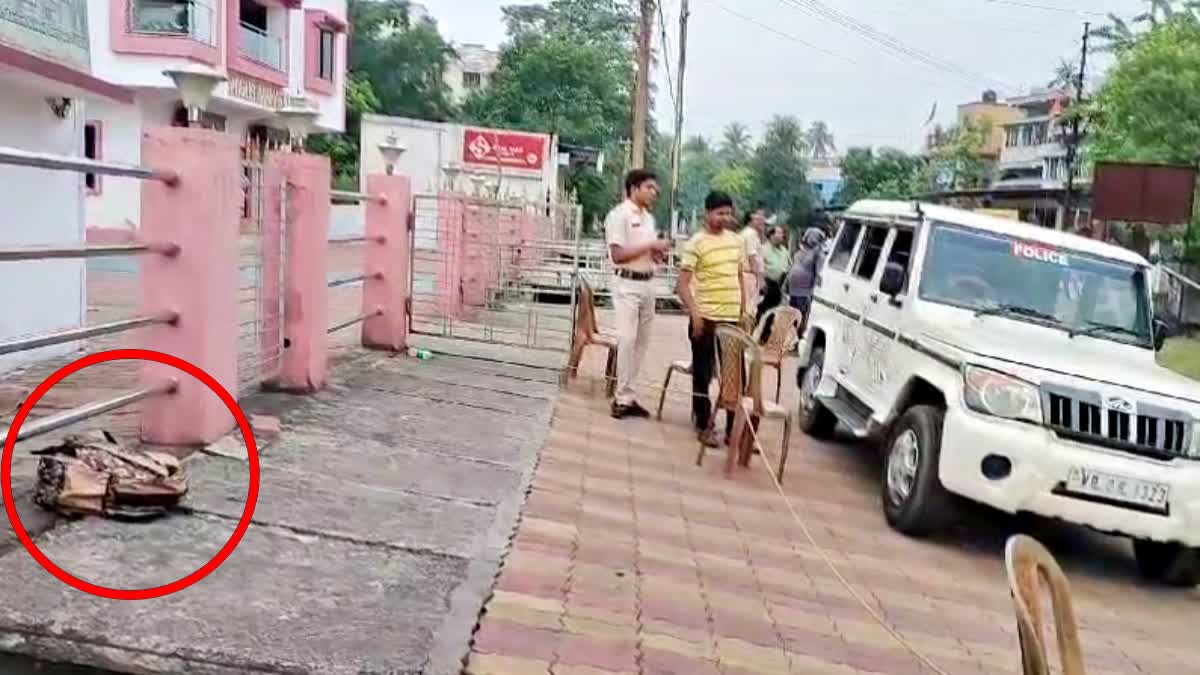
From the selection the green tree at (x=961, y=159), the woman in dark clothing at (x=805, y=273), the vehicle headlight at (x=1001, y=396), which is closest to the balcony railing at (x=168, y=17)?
the woman in dark clothing at (x=805, y=273)

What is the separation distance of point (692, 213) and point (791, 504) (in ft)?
226

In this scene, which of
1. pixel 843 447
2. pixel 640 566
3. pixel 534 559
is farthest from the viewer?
pixel 843 447

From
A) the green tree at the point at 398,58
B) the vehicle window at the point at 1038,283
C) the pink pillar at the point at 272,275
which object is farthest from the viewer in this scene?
the green tree at the point at 398,58

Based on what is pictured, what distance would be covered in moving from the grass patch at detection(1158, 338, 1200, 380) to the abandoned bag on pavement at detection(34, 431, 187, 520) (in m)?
15.9

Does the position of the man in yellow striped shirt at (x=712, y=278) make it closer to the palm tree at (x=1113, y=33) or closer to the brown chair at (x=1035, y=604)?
the brown chair at (x=1035, y=604)

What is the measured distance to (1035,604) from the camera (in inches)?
96.0

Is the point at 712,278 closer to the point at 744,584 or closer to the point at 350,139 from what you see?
the point at 744,584

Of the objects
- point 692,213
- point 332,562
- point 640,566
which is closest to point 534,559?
point 640,566

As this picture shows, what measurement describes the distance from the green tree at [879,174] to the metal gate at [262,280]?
1774 inches

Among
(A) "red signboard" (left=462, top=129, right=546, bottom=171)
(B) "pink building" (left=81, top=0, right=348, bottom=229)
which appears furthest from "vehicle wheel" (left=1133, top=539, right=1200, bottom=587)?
(A) "red signboard" (left=462, top=129, right=546, bottom=171)

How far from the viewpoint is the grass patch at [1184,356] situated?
59.9ft

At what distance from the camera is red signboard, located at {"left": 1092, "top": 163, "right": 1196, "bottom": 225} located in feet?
50.6

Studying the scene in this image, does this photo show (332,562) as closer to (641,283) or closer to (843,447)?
(641,283)

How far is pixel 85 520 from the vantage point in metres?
Answer: 3.97
